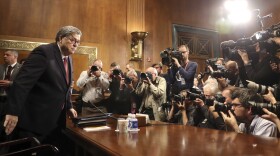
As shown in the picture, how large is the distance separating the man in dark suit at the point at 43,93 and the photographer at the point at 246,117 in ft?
3.72

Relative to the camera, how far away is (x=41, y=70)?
5.46 feet

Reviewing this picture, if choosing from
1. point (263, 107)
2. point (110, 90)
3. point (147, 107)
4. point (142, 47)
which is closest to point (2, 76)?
point (110, 90)

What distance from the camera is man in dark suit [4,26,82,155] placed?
1.56 metres

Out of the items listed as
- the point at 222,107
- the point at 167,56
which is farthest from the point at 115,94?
the point at 222,107

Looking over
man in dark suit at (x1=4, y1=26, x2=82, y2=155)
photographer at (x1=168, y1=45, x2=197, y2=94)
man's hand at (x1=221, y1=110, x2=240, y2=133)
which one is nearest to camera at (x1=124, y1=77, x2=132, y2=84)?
photographer at (x1=168, y1=45, x2=197, y2=94)

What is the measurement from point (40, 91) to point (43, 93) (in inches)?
1.0

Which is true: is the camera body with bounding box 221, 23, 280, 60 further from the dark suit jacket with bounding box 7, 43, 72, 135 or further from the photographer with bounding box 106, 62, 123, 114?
the photographer with bounding box 106, 62, 123, 114

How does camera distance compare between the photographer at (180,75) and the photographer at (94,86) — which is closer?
the photographer at (180,75)

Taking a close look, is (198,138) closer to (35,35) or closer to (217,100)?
(217,100)

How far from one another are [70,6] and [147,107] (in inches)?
116

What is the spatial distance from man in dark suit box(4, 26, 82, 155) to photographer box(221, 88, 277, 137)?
1.14 m

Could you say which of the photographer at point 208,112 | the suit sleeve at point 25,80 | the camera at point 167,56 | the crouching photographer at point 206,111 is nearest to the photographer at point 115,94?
the camera at point 167,56

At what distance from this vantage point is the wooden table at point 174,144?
1.04 m

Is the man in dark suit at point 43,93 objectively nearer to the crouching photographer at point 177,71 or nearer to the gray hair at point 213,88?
the crouching photographer at point 177,71
